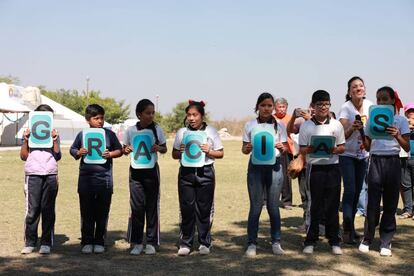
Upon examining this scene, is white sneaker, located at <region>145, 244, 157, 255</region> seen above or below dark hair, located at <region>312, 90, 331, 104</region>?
below

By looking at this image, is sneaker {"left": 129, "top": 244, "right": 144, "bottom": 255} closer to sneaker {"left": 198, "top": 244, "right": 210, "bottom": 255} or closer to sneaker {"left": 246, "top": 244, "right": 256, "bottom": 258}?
sneaker {"left": 198, "top": 244, "right": 210, "bottom": 255}

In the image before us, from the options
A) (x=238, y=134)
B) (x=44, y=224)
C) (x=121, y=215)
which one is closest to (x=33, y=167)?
(x=44, y=224)

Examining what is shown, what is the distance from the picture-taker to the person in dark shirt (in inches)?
249

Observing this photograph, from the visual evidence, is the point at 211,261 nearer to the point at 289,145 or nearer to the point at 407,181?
the point at 289,145

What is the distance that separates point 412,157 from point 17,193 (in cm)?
817

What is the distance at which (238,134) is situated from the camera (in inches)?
2672

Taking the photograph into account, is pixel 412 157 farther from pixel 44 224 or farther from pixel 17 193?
pixel 17 193

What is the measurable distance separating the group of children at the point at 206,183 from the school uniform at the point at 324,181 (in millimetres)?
12

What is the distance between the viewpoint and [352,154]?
6750 millimetres

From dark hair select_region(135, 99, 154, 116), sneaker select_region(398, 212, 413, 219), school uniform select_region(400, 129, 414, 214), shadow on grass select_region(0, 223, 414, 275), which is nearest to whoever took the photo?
shadow on grass select_region(0, 223, 414, 275)

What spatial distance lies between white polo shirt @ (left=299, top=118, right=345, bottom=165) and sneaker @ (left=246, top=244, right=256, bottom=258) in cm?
119

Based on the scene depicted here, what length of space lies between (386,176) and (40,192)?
4.03 metres

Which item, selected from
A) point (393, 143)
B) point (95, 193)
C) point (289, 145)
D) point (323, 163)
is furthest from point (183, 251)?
point (289, 145)

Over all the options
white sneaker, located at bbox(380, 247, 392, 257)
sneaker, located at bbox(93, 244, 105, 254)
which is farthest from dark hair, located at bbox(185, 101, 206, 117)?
white sneaker, located at bbox(380, 247, 392, 257)
